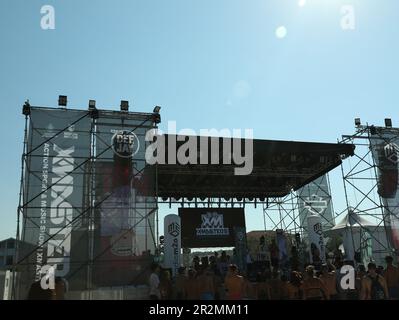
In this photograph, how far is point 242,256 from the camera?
17.8 m

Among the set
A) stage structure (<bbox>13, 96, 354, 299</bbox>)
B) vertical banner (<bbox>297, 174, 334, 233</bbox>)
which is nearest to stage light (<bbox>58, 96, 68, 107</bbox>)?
stage structure (<bbox>13, 96, 354, 299</bbox>)

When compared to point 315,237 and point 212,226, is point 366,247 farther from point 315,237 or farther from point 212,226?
point 212,226

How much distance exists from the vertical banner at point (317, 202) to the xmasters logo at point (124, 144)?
37.7 ft

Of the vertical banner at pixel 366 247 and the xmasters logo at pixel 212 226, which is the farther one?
the xmasters logo at pixel 212 226

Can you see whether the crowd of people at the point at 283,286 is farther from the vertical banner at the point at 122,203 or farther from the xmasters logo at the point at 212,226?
the xmasters logo at the point at 212,226

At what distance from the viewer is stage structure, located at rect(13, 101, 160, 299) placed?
10625mm

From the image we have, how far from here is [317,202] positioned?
2052 cm

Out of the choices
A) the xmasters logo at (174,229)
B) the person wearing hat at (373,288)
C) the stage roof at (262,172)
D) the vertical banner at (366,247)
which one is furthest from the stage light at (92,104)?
the vertical banner at (366,247)

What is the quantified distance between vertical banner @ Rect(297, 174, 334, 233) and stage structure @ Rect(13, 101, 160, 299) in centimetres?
1118

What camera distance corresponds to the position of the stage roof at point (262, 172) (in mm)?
15633
